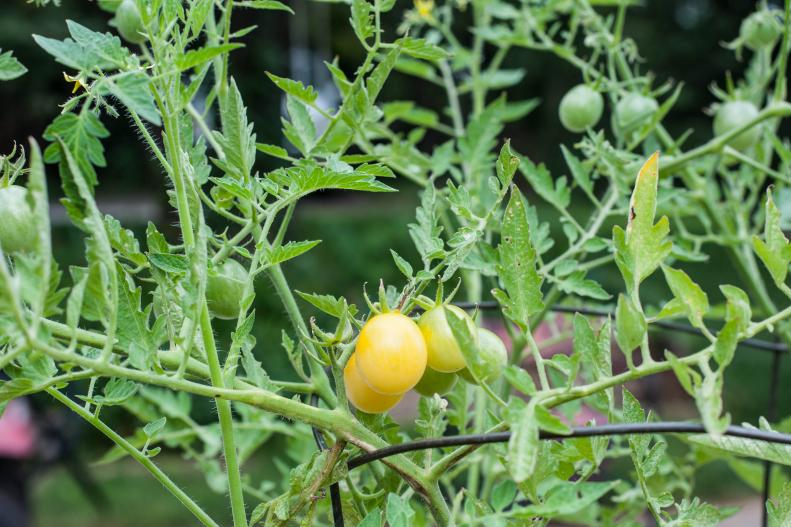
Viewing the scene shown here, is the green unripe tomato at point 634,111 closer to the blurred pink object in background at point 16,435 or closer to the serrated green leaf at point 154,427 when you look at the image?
the serrated green leaf at point 154,427

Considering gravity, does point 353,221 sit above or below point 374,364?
below

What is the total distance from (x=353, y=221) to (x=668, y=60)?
4301 mm

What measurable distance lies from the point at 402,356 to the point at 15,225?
0.61ft

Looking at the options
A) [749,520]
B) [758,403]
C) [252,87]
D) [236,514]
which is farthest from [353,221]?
[236,514]

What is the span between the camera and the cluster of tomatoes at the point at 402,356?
357 millimetres

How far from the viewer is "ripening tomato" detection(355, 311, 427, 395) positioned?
36 cm

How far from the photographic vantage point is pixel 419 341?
0.37m

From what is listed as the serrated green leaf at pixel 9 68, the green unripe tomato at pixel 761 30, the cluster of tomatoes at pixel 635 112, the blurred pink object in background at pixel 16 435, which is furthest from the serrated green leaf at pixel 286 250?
the blurred pink object in background at pixel 16 435

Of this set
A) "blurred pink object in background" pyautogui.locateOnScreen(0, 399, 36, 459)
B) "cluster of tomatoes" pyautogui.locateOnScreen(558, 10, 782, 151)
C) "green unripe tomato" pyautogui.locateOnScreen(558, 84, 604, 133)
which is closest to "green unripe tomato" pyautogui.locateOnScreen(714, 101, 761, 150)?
"cluster of tomatoes" pyautogui.locateOnScreen(558, 10, 782, 151)

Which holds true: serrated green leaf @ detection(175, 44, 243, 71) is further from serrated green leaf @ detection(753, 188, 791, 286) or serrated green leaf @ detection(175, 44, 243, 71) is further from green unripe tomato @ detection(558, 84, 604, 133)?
green unripe tomato @ detection(558, 84, 604, 133)

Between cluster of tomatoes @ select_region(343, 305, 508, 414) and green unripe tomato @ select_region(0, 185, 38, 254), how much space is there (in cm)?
16

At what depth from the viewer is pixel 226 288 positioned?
0.42 metres

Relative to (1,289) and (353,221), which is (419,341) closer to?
(1,289)

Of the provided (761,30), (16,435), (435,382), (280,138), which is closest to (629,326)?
(435,382)
